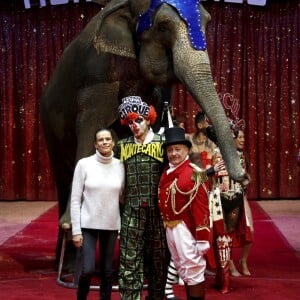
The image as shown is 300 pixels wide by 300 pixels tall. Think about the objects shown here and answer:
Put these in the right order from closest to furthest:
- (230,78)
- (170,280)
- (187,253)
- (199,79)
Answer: (187,253), (199,79), (170,280), (230,78)

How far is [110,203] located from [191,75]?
0.82m

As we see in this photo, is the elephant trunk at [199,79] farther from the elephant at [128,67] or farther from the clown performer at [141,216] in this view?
the clown performer at [141,216]

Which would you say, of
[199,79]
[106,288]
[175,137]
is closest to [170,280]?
[106,288]

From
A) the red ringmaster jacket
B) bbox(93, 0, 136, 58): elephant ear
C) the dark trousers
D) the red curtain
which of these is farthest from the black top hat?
the red curtain

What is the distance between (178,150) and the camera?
3367 mm

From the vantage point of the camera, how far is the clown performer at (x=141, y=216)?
3.47 metres

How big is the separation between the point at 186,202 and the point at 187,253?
0.24 m

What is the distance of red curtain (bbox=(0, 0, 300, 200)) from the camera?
32.1ft

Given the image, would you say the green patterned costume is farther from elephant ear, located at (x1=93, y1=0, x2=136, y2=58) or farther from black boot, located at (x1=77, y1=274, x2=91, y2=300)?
elephant ear, located at (x1=93, y1=0, x2=136, y2=58)

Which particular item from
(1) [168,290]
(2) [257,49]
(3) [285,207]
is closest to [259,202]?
(3) [285,207]

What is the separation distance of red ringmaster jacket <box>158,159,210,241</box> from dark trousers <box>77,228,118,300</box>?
1.32 ft

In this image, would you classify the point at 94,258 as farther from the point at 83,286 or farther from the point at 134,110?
the point at 134,110

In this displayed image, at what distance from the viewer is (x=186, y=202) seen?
3.34 m

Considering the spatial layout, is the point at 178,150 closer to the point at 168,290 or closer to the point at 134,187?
the point at 134,187
